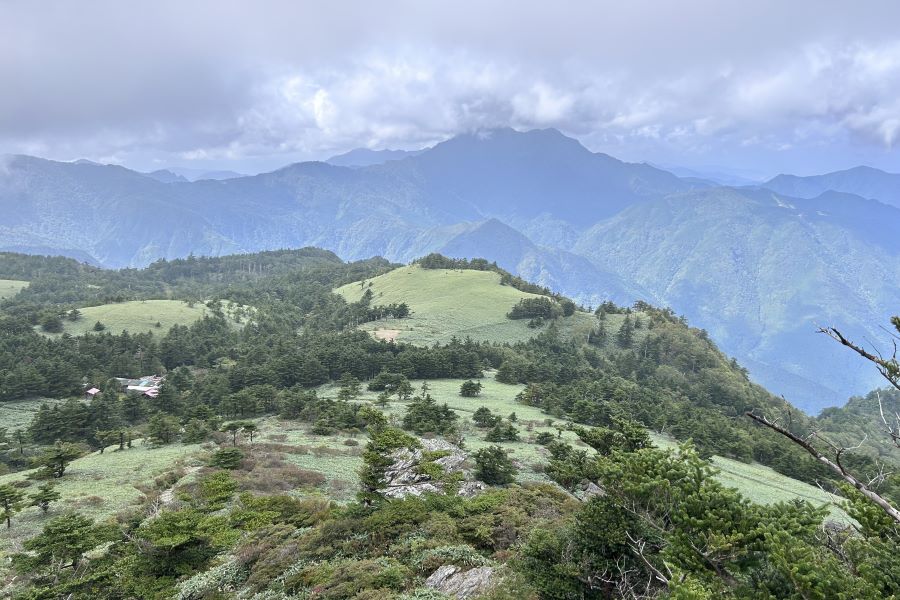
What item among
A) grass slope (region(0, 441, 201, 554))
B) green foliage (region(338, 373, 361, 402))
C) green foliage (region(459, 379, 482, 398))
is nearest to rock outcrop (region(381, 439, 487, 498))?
grass slope (region(0, 441, 201, 554))

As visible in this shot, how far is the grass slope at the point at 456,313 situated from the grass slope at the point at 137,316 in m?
58.7

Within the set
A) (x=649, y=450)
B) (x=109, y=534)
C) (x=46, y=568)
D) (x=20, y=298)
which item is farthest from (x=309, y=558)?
(x=20, y=298)

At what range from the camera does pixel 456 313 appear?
15975 centimetres

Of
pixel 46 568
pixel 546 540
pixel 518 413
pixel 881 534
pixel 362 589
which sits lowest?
pixel 518 413

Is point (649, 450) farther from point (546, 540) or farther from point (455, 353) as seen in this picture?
point (455, 353)

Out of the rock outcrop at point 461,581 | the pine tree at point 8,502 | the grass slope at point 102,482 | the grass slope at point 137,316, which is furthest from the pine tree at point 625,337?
the pine tree at point 8,502

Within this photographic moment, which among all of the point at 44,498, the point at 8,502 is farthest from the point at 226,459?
the point at 8,502

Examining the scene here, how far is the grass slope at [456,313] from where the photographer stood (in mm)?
143250

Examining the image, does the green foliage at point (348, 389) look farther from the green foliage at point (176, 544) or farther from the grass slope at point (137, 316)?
the grass slope at point (137, 316)

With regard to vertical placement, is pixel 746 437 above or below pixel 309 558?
below

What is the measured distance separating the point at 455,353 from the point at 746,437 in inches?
2073

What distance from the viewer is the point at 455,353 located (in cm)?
10012

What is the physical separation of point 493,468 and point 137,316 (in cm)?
14974

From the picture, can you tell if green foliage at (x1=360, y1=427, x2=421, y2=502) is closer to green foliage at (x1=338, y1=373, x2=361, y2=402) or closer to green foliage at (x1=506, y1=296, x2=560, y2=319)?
green foliage at (x1=338, y1=373, x2=361, y2=402)
